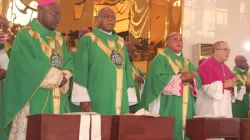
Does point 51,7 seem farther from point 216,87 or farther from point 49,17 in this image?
point 216,87

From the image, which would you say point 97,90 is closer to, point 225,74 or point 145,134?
point 145,134

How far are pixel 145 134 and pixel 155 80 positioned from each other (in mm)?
2970

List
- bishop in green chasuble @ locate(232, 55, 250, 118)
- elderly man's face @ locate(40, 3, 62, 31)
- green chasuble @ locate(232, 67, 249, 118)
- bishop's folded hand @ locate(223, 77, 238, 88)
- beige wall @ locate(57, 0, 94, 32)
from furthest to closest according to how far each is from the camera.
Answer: green chasuble @ locate(232, 67, 249, 118) < bishop in green chasuble @ locate(232, 55, 250, 118) < beige wall @ locate(57, 0, 94, 32) < bishop's folded hand @ locate(223, 77, 238, 88) < elderly man's face @ locate(40, 3, 62, 31)

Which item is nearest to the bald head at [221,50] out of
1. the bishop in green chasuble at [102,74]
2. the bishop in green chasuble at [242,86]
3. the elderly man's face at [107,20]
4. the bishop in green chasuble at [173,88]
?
the bishop in green chasuble at [173,88]

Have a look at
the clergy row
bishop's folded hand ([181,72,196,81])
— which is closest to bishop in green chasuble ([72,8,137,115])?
the clergy row

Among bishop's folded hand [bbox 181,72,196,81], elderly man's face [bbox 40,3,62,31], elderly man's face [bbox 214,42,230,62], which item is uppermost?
elderly man's face [bbox 40,3,62,31]

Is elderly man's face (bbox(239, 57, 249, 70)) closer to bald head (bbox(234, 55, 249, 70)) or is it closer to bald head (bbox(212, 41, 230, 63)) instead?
bald head (bbox(234, 55, 249, 70))

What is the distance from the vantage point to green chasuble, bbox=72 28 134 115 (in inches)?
256

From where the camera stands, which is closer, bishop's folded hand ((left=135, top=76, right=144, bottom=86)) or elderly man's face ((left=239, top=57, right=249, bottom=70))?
bishop's folded hand ((left=135, top=76, right=144, bottom=86))

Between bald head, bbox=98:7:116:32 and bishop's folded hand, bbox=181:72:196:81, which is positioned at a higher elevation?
bald head, bbox=98:7:116:32

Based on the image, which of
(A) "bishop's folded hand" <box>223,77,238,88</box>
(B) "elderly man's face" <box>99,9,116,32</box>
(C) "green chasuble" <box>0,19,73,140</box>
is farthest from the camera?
(A) "bishop's folded hand" <box>223,77,238,88</box>

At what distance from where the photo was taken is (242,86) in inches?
396

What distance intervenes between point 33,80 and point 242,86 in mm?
5843

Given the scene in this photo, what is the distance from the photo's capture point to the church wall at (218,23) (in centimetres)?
1109
